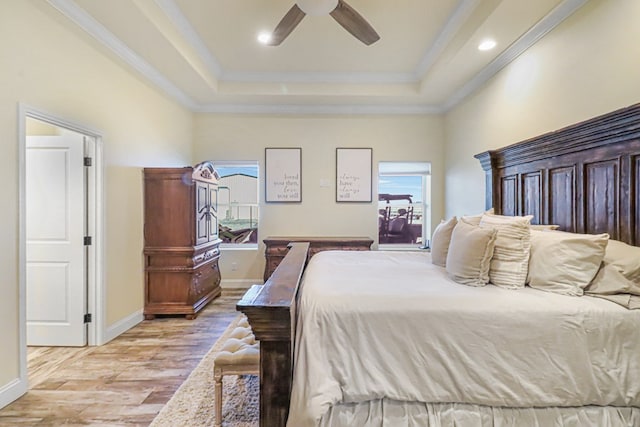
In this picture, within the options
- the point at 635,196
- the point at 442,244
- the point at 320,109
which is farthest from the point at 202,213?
the point at 635,196

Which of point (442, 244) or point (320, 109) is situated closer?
point (442, 244)

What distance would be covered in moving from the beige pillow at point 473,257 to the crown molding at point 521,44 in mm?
1924

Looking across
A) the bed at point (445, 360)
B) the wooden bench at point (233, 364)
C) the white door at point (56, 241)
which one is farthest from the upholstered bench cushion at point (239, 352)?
the white door at point (56, 241)

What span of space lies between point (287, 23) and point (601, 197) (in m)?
2.69

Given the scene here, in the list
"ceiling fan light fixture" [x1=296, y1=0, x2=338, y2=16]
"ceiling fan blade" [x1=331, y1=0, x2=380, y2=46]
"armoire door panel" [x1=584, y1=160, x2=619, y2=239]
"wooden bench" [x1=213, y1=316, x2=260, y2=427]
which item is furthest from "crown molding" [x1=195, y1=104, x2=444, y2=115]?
"wooden bench" [x1=213, y1=316, x2=260, y2=427]

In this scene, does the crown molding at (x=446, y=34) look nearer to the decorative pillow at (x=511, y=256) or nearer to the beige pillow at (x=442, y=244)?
the beige pillow at (x=442, y=244)

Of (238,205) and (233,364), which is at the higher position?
(238,205)

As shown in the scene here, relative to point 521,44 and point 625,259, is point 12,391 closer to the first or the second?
point 625,259

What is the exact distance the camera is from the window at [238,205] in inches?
208

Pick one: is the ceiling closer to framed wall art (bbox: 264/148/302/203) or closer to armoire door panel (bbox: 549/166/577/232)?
framed wall art (bbox: 264/148/302/203)

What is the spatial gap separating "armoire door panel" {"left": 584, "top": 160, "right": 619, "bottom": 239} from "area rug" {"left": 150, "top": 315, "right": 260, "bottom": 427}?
8.57ft

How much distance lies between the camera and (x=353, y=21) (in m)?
2.55

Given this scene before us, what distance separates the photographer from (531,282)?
1.86 meters

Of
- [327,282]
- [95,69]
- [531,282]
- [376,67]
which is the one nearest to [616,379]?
[531,282]
